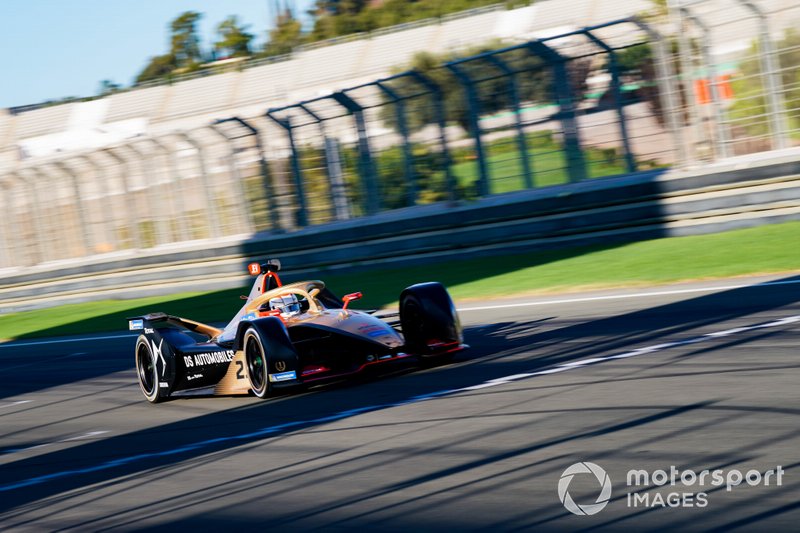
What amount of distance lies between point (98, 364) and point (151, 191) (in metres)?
11.0

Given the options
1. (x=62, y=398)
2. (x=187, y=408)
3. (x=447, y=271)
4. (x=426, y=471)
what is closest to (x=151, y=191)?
(x=447, y=271)

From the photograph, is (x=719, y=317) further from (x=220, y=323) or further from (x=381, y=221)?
(x=381, y=221)

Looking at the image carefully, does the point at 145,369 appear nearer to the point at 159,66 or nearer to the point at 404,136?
the point at 404,136

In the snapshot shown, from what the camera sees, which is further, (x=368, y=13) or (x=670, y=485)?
(x=368, y=13)

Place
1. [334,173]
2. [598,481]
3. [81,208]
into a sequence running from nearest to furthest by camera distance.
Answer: [598,481] < [334,173] < [81,208]

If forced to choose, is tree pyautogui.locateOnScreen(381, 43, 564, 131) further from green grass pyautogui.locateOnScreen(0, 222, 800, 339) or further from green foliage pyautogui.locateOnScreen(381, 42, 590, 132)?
green grass pyautogui.locateOnScreen(0, 222, 800, 339)

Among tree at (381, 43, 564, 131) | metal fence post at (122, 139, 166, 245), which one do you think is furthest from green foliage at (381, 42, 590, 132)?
metal fence post at (122, 139, 166, 245)

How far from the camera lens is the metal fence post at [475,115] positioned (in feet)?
58.4

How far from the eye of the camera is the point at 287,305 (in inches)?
364

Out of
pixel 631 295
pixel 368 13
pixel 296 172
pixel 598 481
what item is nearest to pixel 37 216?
pixel 296 172

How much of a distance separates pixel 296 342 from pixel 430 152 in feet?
34.6

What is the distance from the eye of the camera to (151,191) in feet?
79.6

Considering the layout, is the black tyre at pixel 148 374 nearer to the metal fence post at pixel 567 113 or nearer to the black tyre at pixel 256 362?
the black tyre at pixel 256 362

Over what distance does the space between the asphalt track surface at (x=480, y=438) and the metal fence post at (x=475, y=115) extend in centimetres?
750
